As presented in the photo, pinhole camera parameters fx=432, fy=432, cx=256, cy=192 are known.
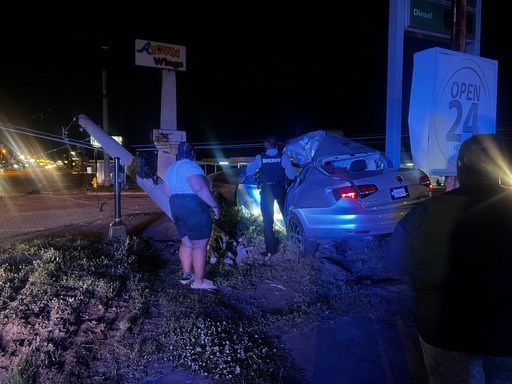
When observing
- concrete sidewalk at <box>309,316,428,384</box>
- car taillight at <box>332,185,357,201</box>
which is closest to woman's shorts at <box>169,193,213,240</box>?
concrete sidewalk at <box>309,316,428,384</box>

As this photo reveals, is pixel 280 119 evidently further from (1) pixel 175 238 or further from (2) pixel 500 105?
(1) pixel 175 238

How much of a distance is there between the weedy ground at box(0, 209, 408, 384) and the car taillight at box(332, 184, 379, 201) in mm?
988

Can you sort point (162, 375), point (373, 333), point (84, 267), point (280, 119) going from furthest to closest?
point (280, 119) < point (84, 267) < point (373, 333) < point (162, 375)

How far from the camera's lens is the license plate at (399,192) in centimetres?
570

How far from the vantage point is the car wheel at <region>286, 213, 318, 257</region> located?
6.11 metres

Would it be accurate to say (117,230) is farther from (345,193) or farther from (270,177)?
(345,193)

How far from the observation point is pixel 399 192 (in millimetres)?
5754

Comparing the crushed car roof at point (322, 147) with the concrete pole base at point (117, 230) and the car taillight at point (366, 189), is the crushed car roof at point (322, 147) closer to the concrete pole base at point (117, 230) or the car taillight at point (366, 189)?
the car taillight at point (366, 189)

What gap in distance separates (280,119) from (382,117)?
14.4m

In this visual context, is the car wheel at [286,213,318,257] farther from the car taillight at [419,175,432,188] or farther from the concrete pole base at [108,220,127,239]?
the concrete pole base at [108,220,127,239]

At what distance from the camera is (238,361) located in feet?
10.8

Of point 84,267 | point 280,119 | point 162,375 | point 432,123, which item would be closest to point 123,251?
point 84,267

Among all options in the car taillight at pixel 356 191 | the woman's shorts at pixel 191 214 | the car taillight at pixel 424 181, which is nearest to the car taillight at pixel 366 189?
the car taillight at pixel 356 191

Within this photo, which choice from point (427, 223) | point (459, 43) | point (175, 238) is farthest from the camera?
point (175, 238)
